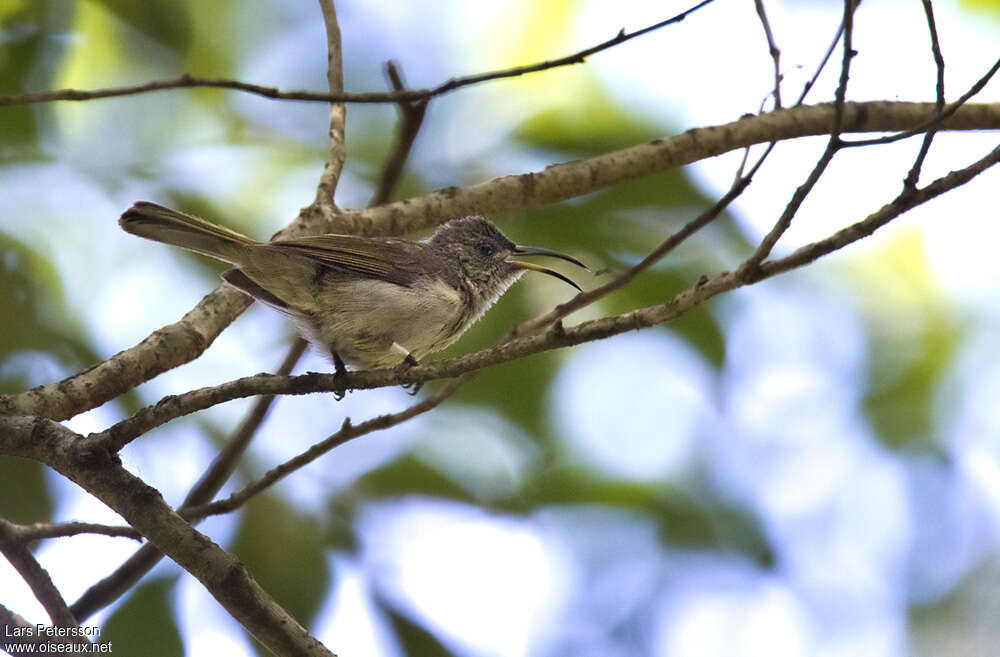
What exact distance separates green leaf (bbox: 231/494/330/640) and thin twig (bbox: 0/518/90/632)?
2.31 metres

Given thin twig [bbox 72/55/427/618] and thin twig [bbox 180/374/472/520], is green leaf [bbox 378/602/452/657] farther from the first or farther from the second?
thin twig [bbox 180/374/472/520]

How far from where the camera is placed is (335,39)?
4.85 meters

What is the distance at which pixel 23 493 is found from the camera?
519cm

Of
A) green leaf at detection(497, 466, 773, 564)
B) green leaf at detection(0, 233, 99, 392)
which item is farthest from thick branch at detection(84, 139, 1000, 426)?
green leaf at detection(497, 466, 773, 564)

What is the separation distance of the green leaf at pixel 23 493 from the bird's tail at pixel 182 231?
1.71 m

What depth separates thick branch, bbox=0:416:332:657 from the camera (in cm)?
299

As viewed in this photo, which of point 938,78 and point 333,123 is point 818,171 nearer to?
point 938,78

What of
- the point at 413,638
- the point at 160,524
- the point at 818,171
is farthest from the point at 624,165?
the point at 413,638

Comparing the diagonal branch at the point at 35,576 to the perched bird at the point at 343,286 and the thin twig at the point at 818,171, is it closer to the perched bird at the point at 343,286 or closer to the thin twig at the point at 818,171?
the perched bird at the point at 343,286

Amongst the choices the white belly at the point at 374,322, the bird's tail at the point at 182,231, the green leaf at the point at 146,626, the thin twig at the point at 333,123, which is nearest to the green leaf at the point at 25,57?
the thin twig at the point at 333,123

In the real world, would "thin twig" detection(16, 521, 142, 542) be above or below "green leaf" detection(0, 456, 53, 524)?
below

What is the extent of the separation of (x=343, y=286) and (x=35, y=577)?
187cm

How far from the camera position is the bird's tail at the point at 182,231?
4160 mm

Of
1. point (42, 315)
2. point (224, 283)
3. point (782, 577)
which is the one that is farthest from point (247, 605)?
point (782, 577)
